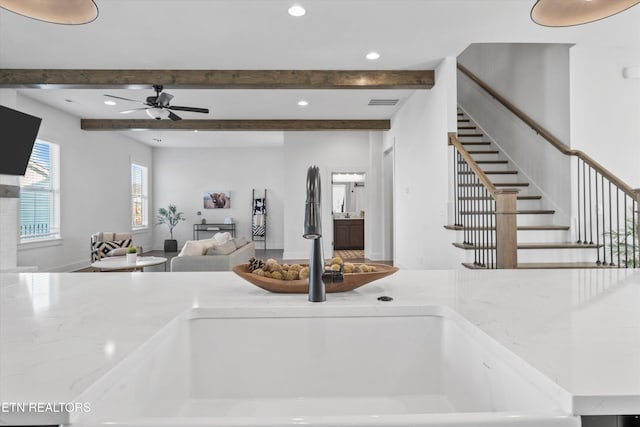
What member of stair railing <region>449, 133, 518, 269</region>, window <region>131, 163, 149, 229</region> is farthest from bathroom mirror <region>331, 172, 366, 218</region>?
stair railing <region>449, 133, 518, 269</region>

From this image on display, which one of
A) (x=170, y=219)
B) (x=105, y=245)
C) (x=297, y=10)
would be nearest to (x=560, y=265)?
(x=297, y=10)

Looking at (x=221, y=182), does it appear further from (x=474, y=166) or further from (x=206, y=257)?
(x=474, y=166)

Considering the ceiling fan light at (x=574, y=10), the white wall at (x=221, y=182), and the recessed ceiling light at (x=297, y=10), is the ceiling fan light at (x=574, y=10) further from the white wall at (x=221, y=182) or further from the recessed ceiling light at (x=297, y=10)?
the white wall at (x=221, y=182)

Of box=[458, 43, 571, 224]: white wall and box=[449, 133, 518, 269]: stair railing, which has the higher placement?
box=[458, 43, 571, 224]: white wall

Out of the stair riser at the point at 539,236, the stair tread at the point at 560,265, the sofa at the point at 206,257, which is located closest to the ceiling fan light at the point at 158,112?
the sofa at the point at 206,257

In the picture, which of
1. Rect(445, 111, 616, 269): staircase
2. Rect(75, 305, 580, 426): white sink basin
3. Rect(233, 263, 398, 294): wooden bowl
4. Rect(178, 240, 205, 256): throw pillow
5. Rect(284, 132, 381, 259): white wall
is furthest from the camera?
Rect(284, 132, 381, 259): white wall

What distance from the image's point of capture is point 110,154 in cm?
A: 867

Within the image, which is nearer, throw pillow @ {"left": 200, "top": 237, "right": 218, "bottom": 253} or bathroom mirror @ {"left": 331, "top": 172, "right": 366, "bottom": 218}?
throw pillow @ {"left": 200, "top": 237, "right": 218, "bottom": 253}

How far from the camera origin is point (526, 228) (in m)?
4.25

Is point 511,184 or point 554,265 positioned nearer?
point 554,265

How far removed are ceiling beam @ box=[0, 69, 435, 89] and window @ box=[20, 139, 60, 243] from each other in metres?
1.72

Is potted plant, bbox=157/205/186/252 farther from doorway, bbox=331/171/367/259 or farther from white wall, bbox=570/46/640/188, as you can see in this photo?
white wall, bbox=570/46/640/188

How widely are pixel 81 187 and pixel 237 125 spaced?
125 inches

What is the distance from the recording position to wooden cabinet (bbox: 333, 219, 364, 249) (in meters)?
10.9
